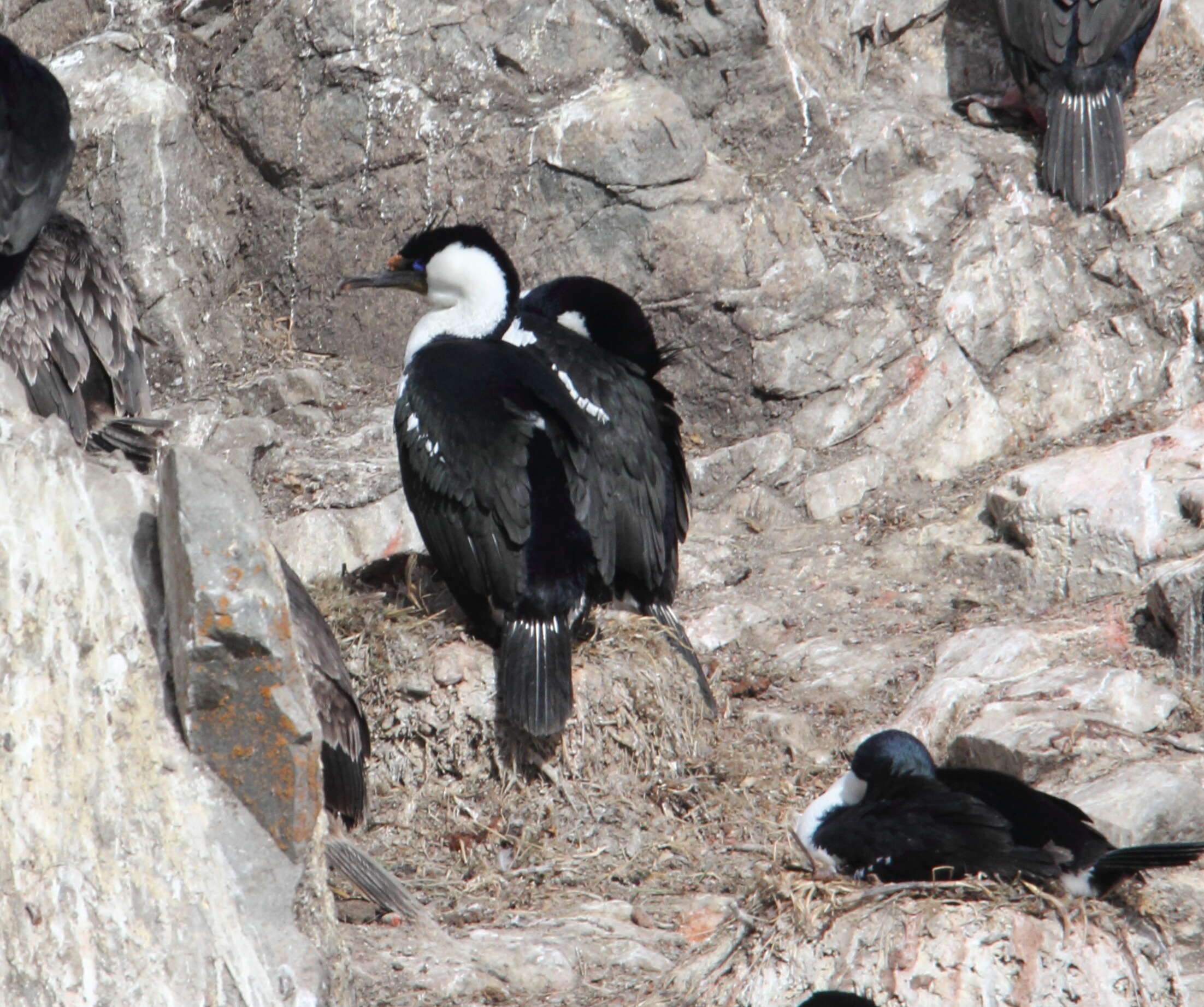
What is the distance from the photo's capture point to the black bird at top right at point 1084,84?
8023 millimetres

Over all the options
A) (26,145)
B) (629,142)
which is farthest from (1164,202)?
(26,145)

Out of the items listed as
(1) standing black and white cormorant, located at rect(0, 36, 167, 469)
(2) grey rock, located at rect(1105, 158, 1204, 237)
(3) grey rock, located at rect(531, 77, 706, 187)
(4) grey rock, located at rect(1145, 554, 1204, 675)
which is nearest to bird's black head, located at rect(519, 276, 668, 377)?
(3) grey rock, located at rect(531, 77, 706, 187)

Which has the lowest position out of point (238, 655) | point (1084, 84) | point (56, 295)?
point (238, 655)

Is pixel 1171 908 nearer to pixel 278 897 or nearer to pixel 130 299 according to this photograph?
pixel 278 897

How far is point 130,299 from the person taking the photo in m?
5.63

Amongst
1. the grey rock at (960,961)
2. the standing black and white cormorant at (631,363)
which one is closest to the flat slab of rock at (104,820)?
the grey rock at (960,961)

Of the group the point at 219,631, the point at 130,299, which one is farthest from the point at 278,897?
the point at 130,299

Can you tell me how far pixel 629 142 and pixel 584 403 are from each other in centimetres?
229

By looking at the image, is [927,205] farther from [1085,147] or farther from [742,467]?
[742,467]

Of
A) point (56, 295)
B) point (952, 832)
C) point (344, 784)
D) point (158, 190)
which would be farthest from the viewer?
point (158, 190)

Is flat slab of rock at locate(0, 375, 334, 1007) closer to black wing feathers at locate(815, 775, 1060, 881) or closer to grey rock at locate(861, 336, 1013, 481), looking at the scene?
black wing feathers at locate(815, 775, 1060, 881)

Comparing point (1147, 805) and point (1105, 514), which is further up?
point (1105, 514)

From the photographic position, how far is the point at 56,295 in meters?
5.28

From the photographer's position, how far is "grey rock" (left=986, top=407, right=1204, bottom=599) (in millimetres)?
6438
